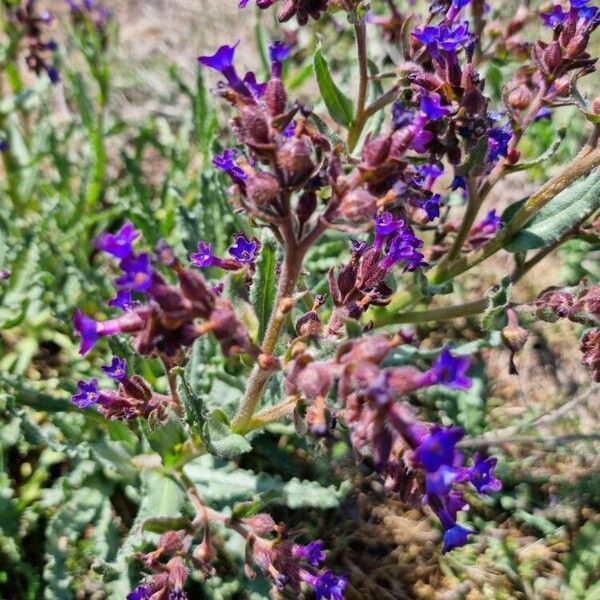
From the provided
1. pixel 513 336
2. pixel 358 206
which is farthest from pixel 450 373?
pixel 513 336

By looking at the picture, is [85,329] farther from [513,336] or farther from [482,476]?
[513,336]

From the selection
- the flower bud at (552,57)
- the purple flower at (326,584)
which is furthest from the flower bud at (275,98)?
the purple flower at (326,584)

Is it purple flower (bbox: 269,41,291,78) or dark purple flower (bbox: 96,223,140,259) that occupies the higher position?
purple flower (bbox: 269,41,291,78)

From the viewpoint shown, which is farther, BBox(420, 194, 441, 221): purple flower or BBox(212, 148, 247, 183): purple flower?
BBox(420, 194, 441, 221): purple flower

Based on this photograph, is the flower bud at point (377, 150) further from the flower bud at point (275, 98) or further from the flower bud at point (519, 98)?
the flower bud at point (519, 98)

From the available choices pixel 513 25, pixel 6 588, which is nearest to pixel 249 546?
pixel 6 588

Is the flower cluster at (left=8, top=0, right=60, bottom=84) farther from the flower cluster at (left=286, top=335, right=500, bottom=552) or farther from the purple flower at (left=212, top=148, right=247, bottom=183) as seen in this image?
the flower cluster at (left=286, top=335, right=500, bottom=552)

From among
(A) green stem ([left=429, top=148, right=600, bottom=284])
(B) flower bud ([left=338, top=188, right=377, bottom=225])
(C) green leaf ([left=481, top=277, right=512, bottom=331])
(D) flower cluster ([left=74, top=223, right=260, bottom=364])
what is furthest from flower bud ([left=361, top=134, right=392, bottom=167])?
(A) green stem ([left=429, top=148, right=600, bottom=284])
